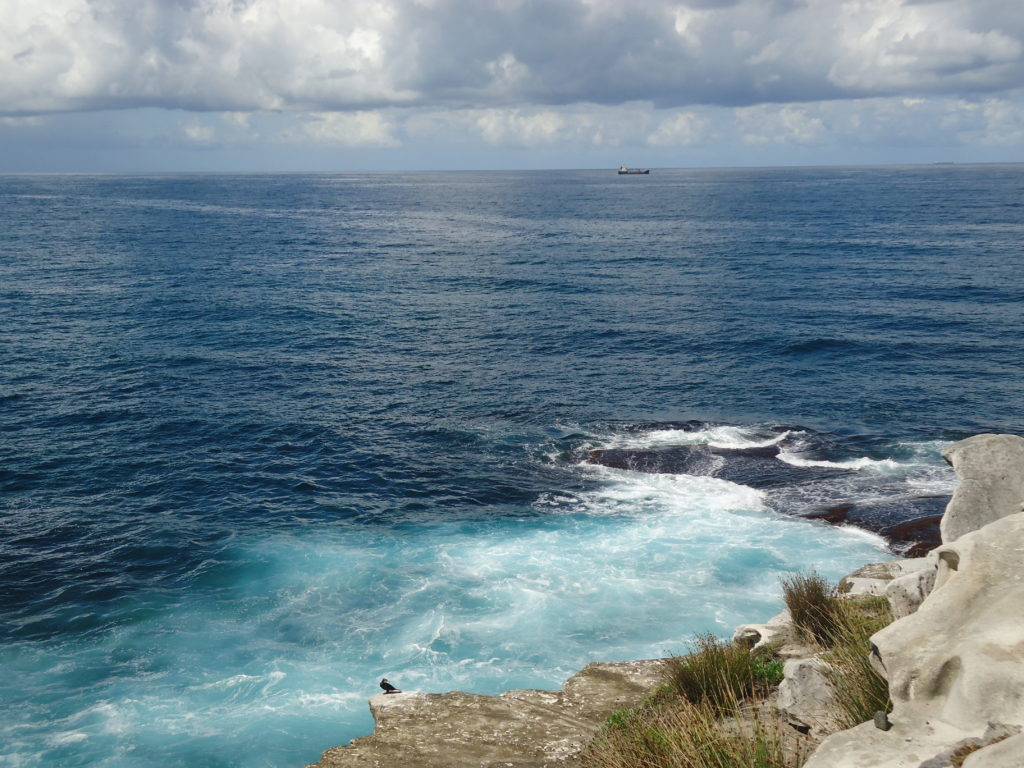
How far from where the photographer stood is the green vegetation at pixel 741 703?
467 inches

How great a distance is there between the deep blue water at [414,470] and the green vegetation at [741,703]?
9810mm

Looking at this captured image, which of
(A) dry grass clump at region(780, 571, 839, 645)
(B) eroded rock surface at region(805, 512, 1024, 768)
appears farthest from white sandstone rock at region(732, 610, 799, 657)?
(B) eroded rock surface at region(805, 512, 1024, 768)

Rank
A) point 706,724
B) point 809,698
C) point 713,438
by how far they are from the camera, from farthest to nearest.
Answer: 1. point 713,438
2. point 809,698
3. point 706,724

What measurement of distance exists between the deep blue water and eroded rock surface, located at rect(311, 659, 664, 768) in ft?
19.2

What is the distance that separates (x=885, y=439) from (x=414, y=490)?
25.5 m

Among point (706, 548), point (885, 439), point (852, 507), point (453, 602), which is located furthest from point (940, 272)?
point (453, 602)

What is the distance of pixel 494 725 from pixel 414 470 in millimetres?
25775

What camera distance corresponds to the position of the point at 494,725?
59.0ft

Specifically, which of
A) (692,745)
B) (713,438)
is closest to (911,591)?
(692,745)

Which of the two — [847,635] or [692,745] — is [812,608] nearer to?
[847,635]

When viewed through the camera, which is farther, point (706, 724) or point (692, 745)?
point (706, 724)

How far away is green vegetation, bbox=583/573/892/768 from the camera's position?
11867 millimetres

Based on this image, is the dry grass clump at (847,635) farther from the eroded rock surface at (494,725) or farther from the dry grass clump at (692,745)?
the eroded rock surface at (494,725)

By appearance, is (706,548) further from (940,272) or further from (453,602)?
(940,272)
